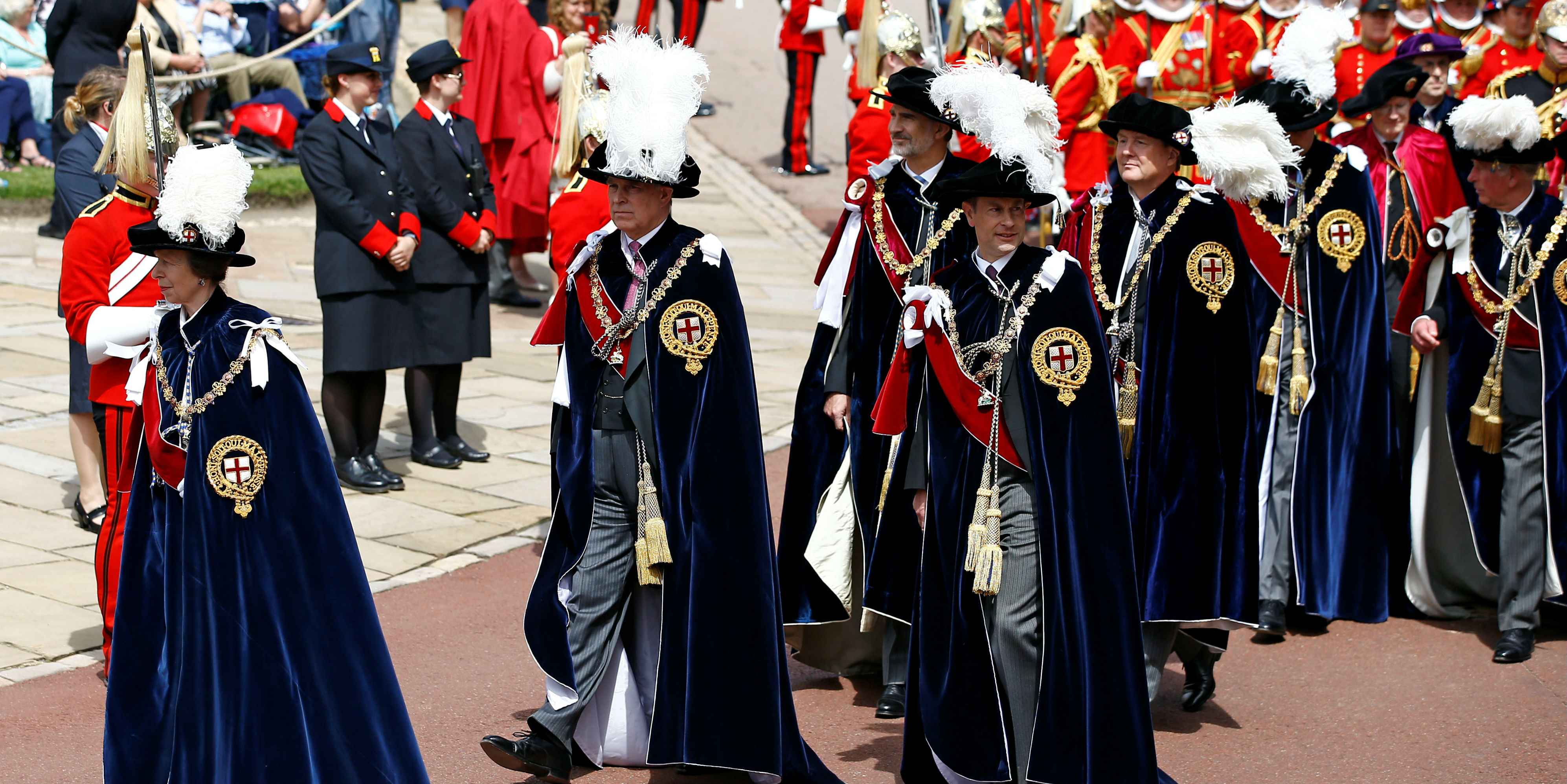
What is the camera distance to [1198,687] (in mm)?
5914

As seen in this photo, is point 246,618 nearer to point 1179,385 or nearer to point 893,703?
point 893,703

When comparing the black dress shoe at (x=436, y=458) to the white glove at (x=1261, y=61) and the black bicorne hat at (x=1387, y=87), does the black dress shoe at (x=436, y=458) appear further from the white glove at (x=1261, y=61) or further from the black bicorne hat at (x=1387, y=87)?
the white glove at (x=1261, y=61)

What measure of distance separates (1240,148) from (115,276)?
378 centimetres

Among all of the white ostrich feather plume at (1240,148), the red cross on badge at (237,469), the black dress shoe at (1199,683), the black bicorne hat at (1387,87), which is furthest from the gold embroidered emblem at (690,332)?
the black bicorne hat at (1387,87)

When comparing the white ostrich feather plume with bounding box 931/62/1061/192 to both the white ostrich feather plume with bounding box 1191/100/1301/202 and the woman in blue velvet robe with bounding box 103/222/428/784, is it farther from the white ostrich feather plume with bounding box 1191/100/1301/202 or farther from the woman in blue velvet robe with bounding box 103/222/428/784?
the woman in blue velvet robe with bounding box 103/222/428/784

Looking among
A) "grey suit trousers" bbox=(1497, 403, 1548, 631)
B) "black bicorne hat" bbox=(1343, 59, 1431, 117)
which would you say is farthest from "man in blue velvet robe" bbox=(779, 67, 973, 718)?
"grey suit trousers" bbox=(1497, 403, 1548, 631)

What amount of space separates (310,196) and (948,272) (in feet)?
34.1

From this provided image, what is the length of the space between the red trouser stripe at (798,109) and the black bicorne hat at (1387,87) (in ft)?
28.2

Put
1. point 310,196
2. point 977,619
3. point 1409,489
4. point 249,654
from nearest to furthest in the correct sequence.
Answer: point 249,654 → point 977,619 → point 1409,489 → point 310,196

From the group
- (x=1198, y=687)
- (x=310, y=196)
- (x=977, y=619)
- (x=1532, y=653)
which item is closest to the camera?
(x=977, y=619)

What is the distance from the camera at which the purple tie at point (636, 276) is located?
4984 millimetres

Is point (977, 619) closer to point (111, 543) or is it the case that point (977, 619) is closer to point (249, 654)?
point (249, 654)

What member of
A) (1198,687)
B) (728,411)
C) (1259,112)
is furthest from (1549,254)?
(728,411)

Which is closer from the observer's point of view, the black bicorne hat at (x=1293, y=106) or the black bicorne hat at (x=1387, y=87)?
the black bicorne hat at (x=1293, y=106)
